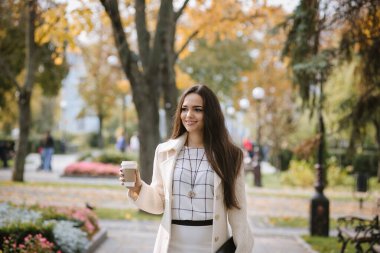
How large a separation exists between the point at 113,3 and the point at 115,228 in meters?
4.25

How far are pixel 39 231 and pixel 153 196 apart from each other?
3.05 meters

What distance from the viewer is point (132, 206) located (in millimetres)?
5461

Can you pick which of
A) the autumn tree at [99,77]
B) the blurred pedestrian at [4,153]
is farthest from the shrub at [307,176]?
the autumn tree at [99,77]

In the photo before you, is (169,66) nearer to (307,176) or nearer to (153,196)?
(153,196)

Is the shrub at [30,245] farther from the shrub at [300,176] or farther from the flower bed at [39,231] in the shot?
the shrub at [300,176]

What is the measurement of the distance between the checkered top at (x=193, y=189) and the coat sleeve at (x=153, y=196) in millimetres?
220

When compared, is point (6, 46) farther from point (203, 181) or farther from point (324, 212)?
point (203, 181)

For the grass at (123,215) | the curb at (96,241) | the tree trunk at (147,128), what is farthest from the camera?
the grass at (123,215)

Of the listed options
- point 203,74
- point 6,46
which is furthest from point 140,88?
point 203,74

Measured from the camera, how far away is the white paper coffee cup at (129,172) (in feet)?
10.6

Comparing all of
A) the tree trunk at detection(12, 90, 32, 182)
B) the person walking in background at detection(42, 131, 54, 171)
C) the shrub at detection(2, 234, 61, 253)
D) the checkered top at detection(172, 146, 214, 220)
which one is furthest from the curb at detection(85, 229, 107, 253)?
the person walking in background at detection(42, 131, 54, 171)

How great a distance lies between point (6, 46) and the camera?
2019cm

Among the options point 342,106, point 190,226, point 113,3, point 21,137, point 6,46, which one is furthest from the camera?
point 6,46

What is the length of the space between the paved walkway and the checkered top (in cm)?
462
